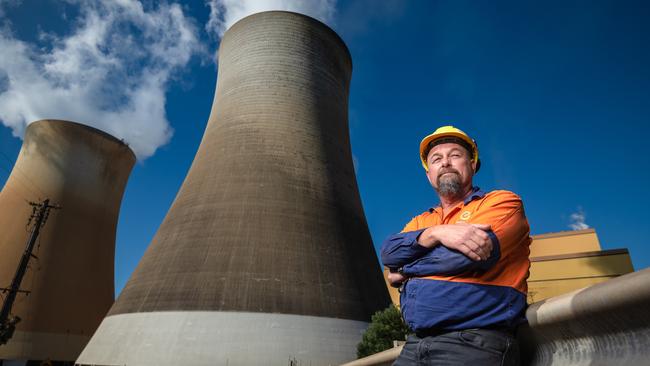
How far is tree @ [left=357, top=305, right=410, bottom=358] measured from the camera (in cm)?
1135

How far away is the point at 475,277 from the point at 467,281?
0.09ft

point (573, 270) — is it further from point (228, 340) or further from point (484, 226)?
point (484, 226)

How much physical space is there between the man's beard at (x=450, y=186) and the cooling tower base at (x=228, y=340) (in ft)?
33.4

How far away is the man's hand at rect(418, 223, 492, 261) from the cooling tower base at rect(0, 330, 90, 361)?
23.2 m

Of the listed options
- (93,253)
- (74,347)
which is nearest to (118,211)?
(93,253)

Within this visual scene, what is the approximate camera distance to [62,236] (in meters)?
Result: 21.5

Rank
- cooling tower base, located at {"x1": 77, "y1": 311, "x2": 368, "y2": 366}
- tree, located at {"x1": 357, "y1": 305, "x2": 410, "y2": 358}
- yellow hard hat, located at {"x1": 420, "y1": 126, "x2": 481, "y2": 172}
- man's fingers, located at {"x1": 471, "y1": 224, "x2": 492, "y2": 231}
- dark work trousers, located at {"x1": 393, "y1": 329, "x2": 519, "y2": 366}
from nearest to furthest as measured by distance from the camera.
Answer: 1. dark work trousers, located at {"x1": 393, "y1": 329, "x2": 519, "y2": 366}
2. man's fingers, located at {"x1": 471, "y1": 224, "x2": 492, "y2": 231}
3. yellow hard hat, located at {"x1": 420, "y1": 126, "x2": 481, "y2": 172}
4. cooling tower base, located at {"x1": 77, "y1": 311, "x2": 368, "y2": 366}
5. tree, located at {"x1": 357, "y1": 305, "x2": 410, "y2": 358}

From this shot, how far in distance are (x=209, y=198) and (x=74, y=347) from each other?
13.3 meters

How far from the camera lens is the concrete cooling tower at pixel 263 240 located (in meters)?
11.0

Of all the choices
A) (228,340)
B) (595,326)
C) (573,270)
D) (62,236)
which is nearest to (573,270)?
(573,270)

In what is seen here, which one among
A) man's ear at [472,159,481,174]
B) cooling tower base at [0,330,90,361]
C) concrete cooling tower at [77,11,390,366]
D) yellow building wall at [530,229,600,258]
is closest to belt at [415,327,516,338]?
man's ear at [472,159,481,174]

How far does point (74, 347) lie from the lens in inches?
811

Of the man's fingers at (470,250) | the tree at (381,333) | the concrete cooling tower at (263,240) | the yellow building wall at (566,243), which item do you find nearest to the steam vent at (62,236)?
the concrete cooling tower at (263,240)

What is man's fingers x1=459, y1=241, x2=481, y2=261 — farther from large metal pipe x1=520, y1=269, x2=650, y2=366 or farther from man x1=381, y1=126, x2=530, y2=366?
large metal pipe x1=520, y1=269, x2=650, y2=366
